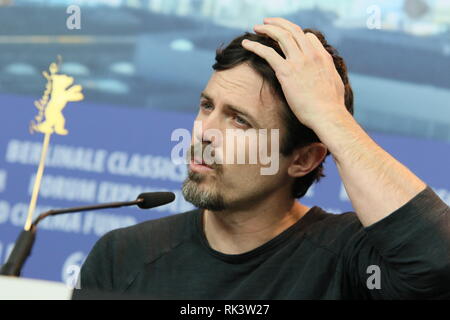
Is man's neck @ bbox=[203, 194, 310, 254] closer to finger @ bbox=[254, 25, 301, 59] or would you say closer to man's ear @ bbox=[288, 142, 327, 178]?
man's ear @ bbox=[288, 142, 327, 178]

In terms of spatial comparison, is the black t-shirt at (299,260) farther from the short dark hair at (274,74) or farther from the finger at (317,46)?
the finger at (317,46)

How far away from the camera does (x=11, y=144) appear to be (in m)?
3.14

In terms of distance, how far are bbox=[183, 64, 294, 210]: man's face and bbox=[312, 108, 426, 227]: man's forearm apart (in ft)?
0.63

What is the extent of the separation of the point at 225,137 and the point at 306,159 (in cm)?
27

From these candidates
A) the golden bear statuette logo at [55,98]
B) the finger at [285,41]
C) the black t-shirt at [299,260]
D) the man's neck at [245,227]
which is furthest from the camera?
the golden bear statuette logo at [55,98]

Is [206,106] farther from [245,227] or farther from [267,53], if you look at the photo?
[245,227]

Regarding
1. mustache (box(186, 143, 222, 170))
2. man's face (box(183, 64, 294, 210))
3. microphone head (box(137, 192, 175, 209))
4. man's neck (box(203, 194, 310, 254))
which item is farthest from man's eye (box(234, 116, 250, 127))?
microphone head (box(137, 192, 175, 209))

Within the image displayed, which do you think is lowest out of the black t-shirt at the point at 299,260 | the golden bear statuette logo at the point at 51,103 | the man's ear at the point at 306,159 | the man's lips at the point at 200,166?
the black t-shirt at the point at 299,260

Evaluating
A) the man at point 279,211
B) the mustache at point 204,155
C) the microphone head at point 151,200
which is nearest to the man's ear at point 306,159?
the man at point 279,211

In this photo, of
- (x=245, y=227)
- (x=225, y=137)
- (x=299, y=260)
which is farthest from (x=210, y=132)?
(x=299, y=260)

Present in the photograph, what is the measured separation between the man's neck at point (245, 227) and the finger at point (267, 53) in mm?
358

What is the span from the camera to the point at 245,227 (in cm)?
194

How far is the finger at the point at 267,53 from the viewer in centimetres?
183
